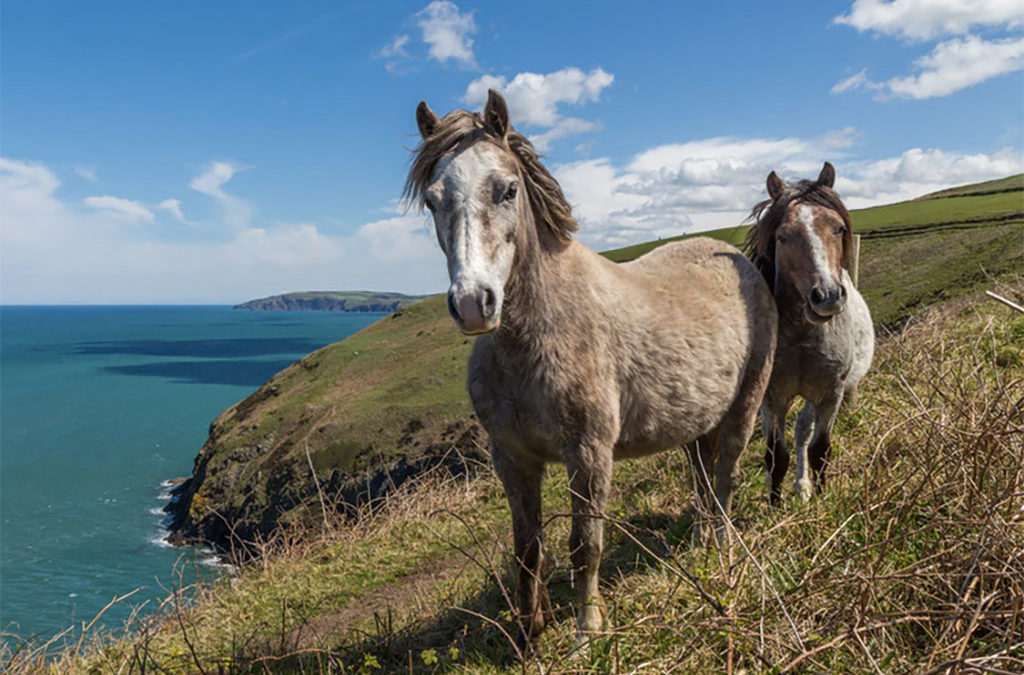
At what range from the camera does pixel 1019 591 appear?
2.46 meters

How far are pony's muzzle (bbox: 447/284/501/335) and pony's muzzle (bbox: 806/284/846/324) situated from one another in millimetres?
2734

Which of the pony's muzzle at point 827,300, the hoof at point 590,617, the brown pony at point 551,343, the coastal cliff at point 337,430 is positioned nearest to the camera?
the brown pony at point 551,343

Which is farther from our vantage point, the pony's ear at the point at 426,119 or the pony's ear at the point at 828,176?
the pony's ear at the point at 828,176

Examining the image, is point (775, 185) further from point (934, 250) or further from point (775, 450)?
point (934, 250)

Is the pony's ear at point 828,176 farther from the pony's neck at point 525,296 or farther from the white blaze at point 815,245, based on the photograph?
the pony's neck at point 525,296

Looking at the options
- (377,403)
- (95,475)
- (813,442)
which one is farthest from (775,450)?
(95,475)

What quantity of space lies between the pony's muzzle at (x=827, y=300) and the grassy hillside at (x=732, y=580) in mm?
708

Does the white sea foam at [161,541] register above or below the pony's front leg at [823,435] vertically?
below

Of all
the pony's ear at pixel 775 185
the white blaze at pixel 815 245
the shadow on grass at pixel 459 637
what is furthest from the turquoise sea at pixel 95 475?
the pony's ear at pixel 775 185

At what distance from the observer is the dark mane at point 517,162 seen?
11.0ft

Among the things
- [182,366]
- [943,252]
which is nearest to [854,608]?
[943,252]

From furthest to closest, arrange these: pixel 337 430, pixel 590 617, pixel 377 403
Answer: pixel 377 403 < pixel 337 430 < pixel 590 617

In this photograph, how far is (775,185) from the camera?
17.0 feet

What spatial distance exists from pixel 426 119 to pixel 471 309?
1.42m
